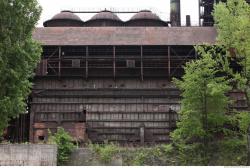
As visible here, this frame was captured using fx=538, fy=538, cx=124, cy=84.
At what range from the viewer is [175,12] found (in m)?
52.6

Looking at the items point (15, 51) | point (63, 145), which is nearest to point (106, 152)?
point (63, 145)

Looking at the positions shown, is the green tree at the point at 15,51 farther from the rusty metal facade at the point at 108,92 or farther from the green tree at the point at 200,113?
the rusty metal facade at the point at 108,92

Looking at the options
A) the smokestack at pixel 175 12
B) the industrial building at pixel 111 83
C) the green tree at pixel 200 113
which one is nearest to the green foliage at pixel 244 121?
the green tree at pixel 200 113

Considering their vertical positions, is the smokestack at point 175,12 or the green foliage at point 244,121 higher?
the smokestack at point 175,12

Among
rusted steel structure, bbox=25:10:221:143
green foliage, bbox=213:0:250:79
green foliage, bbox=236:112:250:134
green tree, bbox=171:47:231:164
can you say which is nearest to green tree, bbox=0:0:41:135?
green tree, bbox=171:47:231:164

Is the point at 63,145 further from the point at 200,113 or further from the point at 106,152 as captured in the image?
the point at 200,113

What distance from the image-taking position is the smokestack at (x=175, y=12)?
5203 centimetres

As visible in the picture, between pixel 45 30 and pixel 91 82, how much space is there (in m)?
6.64

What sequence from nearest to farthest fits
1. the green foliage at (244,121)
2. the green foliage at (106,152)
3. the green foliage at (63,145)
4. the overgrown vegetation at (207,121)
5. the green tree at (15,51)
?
the green tree at (15,51) → the green foliage at (244,121) → the overgrown vegetation at (207,121) → the green foliage at (63,145) → the green foliage at (106,152)

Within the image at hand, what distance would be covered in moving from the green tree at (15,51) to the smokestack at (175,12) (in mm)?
27134

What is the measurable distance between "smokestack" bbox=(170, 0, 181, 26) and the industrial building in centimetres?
728

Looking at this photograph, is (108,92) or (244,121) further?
(108,92)

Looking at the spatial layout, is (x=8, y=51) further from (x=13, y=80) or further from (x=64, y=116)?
(x=64, y=116)

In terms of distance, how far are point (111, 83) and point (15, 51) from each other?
17.1 m
